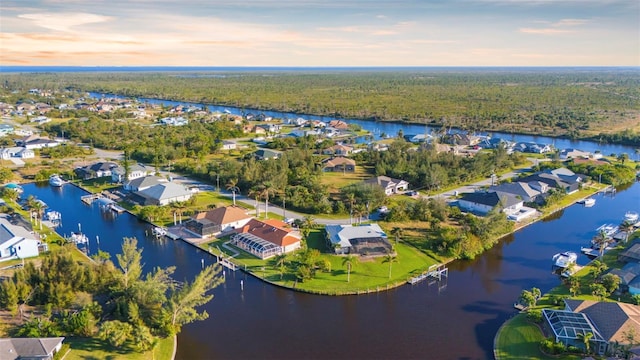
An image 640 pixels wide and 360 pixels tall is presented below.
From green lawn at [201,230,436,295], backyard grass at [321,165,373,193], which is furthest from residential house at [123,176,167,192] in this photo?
backyard grass at [321,165,373,193]

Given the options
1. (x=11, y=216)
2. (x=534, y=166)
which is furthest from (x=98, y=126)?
(x=534, y=166)

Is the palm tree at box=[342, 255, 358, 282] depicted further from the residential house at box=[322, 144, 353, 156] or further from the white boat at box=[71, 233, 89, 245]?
the residential house at box=[322, 144, 353, 156]

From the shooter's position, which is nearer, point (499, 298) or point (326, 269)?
point (499, 298)

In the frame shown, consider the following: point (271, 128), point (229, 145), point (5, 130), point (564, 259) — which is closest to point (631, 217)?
point (564, 259)

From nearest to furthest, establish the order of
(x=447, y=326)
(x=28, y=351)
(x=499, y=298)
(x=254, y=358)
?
1. (x=28, y=351)
2. (x=254, y=358)
3. (x=447, y=326)
4. (x=499, y=298)

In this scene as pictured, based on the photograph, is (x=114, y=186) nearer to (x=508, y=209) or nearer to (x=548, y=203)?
(x=508, y=209)

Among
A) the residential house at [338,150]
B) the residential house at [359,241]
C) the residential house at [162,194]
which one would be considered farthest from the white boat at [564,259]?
the residential house at [338,150]
